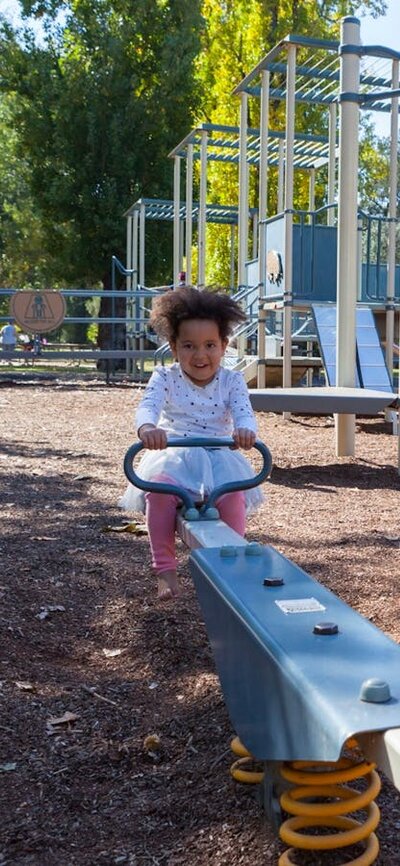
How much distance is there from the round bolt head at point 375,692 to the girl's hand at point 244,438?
1882 millimetres

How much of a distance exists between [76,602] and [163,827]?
1.82m

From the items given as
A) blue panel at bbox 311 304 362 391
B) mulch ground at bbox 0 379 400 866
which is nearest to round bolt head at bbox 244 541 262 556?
mulch ground at bbox 0 379 400 866

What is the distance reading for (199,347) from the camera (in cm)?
371

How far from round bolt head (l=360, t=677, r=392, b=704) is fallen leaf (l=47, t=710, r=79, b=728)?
1525 millimetres

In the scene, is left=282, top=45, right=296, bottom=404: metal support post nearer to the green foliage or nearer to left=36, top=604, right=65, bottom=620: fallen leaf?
left=36, top=604, right=65, bottom=620: fallen leaf

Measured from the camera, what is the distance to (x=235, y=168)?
876 inches

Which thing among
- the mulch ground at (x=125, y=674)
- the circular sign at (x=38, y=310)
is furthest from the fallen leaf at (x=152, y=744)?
the circular sign at (x=38, y=310)

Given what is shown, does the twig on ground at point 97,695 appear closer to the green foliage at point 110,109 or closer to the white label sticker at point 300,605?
the white label sticker at point 300,605

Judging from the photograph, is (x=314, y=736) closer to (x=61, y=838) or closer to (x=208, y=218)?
(x=61, y=838)

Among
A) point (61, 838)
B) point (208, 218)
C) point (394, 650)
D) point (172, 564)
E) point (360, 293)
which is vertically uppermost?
point (208, 218)

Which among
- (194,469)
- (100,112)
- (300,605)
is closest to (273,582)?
(300,605)

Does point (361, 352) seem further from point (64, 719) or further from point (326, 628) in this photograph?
point (326, 628)

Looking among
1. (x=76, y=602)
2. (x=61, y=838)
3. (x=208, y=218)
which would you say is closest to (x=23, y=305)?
(x=208, y=218)

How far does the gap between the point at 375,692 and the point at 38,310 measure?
1701cm
